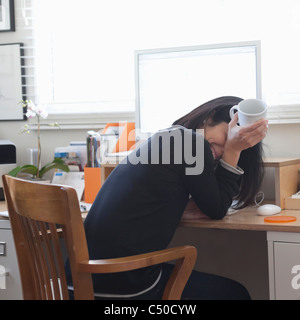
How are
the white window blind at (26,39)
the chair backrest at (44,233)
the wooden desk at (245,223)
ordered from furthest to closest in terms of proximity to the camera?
the white window blind at (26,39)
the wooden desk at (245,223)
the chair backrest at (44,233)

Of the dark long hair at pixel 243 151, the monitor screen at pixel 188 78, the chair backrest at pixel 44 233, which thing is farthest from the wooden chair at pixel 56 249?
the monitor screen at pixel 188 78

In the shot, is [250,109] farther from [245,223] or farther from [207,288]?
[207,288]

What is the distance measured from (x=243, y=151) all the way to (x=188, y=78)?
394mm

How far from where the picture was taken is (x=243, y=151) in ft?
5.30

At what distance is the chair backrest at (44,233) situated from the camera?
1.04 m

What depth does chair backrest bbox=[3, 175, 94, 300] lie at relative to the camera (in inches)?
41.1

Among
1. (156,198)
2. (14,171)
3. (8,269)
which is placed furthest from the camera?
(14,171)

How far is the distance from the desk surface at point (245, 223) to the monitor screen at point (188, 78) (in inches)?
17.9

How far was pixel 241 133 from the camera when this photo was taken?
143 cm

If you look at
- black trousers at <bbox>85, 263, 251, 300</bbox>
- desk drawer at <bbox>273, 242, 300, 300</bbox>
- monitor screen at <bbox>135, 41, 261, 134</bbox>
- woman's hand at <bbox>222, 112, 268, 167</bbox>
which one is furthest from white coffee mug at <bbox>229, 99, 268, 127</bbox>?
black trousers at <bbox>85, 263, 251, 300</bbox>

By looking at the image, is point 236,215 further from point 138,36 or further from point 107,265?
point 138,36

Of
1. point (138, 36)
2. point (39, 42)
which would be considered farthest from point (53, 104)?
point (138, 36)

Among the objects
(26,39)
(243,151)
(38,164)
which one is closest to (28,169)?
(38,164)

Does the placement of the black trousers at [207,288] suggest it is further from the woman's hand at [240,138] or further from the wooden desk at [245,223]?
the woman's hand at [240,138]
